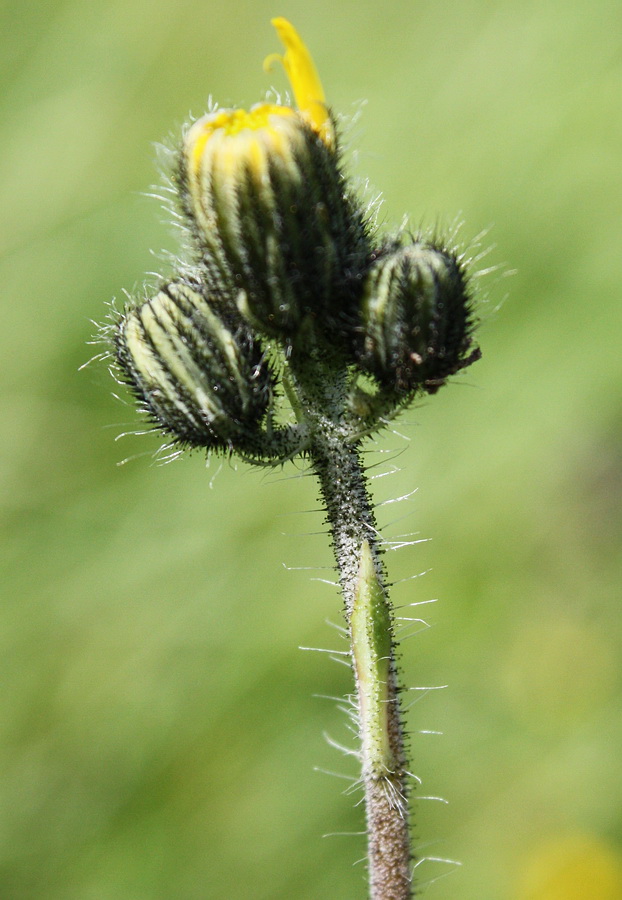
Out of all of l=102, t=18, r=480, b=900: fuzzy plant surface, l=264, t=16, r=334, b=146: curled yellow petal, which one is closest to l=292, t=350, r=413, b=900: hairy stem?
l=102, t=18, r=480, b=900: fuzzy plant surface

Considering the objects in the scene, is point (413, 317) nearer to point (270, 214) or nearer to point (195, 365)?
point (270, 214)

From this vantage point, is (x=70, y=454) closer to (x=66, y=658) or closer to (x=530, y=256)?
(x=66, y=658)

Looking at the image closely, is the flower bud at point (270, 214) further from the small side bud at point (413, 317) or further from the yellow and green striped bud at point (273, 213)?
the small side bud at point (413, 317)

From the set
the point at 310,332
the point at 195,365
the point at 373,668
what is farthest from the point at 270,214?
the point at 373,668

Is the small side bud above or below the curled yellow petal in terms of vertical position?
below

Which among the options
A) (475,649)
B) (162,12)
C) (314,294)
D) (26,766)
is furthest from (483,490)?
(162,12)

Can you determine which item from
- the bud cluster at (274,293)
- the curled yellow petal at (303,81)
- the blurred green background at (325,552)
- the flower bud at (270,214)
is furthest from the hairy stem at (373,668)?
the blurred green background at (325,552)

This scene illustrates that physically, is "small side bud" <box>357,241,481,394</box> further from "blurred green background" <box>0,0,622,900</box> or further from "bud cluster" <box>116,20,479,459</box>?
"blurred green background" <box>0,0,622,900</box>
